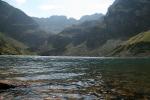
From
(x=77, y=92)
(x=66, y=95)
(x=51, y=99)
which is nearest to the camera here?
(x=51, y=99)

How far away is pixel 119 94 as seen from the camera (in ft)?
124

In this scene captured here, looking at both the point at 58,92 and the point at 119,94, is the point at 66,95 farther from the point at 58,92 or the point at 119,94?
the point at 119,94

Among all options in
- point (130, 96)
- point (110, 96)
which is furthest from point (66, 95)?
point (130, 96)

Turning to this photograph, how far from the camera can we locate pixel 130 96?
3591 cm

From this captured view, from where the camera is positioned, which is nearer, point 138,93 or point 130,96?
point 130,96

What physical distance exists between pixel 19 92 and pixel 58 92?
19.4ft

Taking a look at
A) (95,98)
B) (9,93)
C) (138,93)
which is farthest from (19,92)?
(138,93)

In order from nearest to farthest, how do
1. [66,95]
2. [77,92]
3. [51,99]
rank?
[51,99]
[66,95]
[77,92]

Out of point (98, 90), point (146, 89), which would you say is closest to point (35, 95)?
point (98, 90)

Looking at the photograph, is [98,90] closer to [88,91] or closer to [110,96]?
[88,91]

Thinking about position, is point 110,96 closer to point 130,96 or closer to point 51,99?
point 130,96

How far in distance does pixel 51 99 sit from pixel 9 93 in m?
7.79

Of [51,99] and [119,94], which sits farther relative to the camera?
[119,94]

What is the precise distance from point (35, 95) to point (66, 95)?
4442mm
